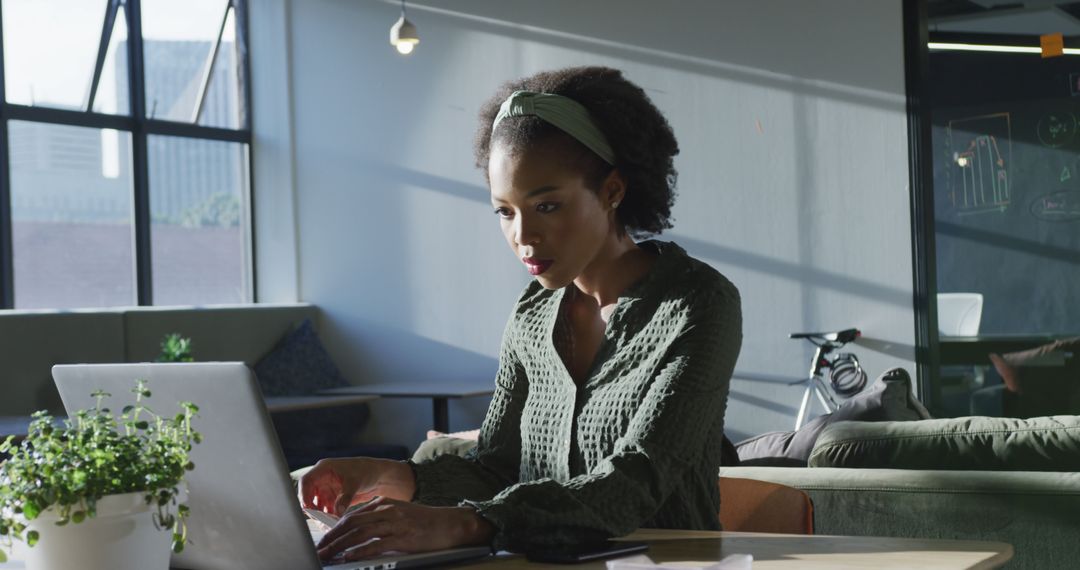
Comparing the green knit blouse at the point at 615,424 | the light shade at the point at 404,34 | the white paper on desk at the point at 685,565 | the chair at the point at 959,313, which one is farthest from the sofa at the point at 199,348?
the white paper on desk at the point at 685,565

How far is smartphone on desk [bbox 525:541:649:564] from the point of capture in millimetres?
1199

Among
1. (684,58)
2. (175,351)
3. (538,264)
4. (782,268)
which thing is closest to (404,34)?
(684,58)

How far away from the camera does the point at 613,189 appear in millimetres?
1623

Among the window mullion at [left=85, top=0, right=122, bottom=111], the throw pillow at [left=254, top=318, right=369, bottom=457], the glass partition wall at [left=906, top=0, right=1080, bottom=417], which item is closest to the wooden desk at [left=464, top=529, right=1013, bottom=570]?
the glass partition wall at [left=906, top=0, right=1080, bottom=417]

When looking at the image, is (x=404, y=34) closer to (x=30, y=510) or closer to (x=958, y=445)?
(x=958, y=445)

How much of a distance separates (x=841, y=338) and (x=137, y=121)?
390 cm

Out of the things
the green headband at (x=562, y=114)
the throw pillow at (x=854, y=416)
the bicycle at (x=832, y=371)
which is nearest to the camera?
the green headband at (x=562, y=114)

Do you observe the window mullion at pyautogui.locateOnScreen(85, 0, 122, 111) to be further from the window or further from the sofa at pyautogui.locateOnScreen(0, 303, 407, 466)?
the sofa at pyautogui.locateOnScreen(0, 303, 407, 466)

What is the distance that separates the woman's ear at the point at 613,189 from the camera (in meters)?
1.61

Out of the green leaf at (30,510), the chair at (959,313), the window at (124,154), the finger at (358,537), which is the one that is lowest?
the finger at (358,537)

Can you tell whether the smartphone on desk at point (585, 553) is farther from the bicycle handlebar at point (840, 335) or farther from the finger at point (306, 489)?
the bicycle handlebar at point (840, 335)

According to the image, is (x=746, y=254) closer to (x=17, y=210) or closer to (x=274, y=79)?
(x=274, y=79)

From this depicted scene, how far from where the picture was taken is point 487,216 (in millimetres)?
6633

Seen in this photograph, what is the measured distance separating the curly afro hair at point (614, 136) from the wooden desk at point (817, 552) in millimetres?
506
